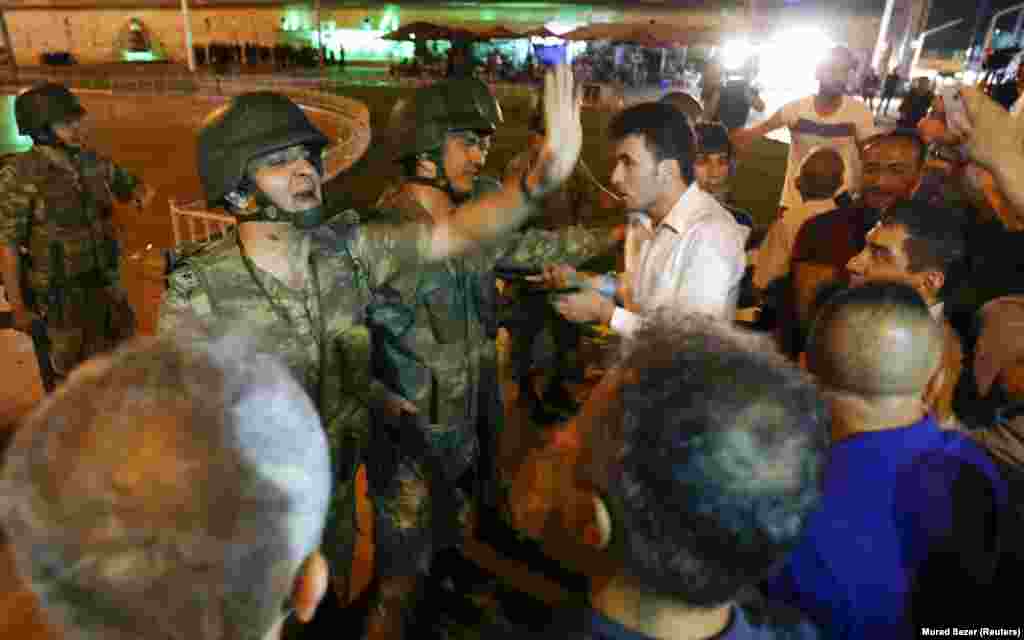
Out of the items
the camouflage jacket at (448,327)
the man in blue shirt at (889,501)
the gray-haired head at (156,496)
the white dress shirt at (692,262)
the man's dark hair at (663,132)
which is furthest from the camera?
the camouflage jacket at (448,327)

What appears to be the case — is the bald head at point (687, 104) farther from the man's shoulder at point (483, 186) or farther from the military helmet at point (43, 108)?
the military helmet at point (43, 108)

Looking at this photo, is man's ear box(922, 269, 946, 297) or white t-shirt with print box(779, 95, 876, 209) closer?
man's ear box(922, 269, 946, 297)

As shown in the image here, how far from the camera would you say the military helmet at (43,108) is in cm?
418

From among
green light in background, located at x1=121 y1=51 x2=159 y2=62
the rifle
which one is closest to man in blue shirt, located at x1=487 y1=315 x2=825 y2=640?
the rifle

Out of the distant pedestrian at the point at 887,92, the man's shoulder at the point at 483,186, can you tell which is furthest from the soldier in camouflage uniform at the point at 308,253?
the distant pedestrian at the point at 887,92

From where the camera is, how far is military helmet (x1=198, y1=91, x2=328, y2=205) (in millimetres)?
2371

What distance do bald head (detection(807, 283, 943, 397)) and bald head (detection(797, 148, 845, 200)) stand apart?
3.36 metres

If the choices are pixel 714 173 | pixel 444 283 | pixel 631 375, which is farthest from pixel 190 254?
pixel 714 173

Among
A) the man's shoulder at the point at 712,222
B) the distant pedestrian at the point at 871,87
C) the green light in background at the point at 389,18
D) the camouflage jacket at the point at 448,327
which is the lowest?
A: the camouflage jacket at the point at 448,327

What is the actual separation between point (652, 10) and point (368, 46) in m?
21.1

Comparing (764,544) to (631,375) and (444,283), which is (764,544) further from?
(444,283)

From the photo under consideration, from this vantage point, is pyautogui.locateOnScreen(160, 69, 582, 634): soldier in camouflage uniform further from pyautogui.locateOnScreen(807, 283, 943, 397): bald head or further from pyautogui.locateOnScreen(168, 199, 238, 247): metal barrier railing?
pyautogui.locateOnScreen(168, 199, 238, 247): metal barrier railing

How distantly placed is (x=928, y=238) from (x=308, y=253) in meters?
2.59

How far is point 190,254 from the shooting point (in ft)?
8.16
